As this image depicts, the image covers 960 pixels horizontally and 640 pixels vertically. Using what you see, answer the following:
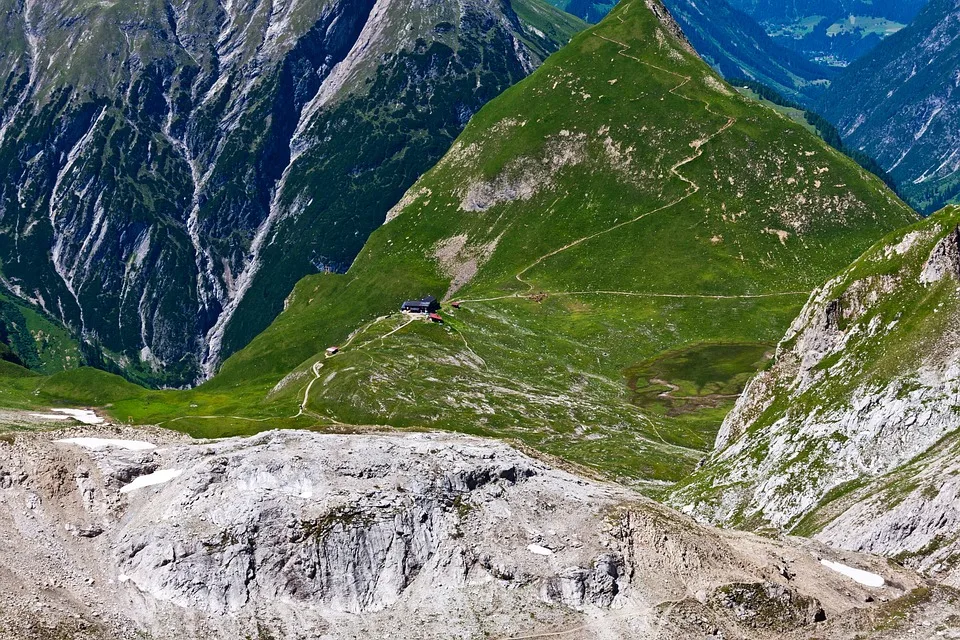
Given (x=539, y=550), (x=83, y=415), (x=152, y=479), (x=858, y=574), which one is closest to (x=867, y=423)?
(x=858, y=574)

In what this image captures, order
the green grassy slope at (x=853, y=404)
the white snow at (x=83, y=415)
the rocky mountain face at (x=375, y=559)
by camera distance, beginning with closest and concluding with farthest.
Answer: the rocky mountain face at (x=375, y=559) → the green grassy slope at (x=853, y=404) → the white snow at (x=83, y=415)

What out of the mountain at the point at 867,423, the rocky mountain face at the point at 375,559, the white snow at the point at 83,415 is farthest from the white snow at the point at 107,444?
the white snow at the point at 83,415

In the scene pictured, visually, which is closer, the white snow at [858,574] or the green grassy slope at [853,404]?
the white snow at [858,574]

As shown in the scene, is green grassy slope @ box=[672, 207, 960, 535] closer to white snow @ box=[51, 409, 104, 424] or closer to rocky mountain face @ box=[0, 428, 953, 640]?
rocky mountain face @ box=[0, 428, 953, 640]

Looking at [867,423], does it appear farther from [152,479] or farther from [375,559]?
[152,479]

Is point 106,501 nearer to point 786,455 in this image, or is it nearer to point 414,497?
point 414,497

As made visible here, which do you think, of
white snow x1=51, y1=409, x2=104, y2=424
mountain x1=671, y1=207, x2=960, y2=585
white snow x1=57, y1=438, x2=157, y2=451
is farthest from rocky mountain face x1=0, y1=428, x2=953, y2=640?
white snow x1=51, y1=409, x2=104, y2=424

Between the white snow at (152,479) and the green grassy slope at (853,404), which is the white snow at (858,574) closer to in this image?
the green grassy slope at (853,404)

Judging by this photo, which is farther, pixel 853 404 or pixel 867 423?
pixel 853 404
